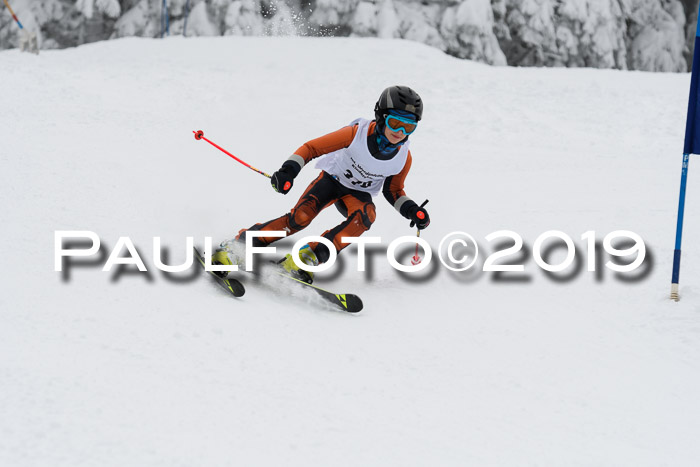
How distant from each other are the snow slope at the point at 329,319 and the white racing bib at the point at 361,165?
0.72 meters

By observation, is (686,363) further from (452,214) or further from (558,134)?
(558,134)

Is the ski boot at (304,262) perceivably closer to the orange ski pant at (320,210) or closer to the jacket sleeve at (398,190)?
the orange ski pant at (320,210)

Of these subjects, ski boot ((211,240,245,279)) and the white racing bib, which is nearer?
ski boot ((211,240,245,279))

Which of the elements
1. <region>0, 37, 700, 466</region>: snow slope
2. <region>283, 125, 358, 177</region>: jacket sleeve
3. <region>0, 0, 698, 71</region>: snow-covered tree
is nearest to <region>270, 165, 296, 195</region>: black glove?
<region>283, 125, 358, 177</region>: jacket sleeve

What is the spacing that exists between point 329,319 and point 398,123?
1.38 meters

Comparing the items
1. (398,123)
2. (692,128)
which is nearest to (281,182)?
(398,123)

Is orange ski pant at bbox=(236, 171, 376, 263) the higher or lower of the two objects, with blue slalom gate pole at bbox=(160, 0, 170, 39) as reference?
lower

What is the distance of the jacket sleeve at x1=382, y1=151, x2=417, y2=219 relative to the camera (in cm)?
463

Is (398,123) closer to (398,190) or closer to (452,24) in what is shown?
(398,190)

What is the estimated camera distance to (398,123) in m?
4.21

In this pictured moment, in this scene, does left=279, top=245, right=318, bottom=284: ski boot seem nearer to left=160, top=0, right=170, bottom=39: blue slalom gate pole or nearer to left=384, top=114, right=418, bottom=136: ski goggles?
left=384, top=114, right=418, bottom=136: ski goggles

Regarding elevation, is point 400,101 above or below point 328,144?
above

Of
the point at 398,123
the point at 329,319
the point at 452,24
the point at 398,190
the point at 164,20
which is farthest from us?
the point at 164,20

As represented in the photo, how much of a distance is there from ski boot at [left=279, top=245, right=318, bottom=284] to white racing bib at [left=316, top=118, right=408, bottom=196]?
1.95ft
